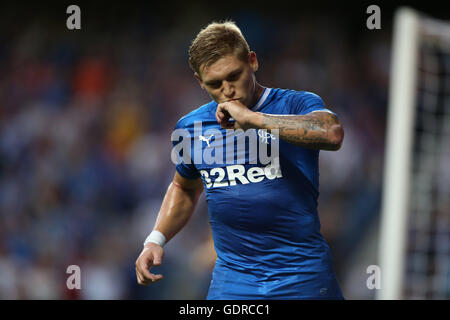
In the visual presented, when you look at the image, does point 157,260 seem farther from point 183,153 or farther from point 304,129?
point 304,129

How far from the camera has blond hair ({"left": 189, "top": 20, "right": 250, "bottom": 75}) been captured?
106 inches

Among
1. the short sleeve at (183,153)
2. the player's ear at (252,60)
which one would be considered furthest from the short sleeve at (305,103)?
the short sleeve at (183,153)

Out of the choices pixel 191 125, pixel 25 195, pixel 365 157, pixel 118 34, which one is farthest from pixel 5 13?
pixel 191 125

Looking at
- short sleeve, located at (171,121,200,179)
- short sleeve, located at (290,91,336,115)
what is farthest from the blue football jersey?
short sleeve, located at (171,121,200,179)

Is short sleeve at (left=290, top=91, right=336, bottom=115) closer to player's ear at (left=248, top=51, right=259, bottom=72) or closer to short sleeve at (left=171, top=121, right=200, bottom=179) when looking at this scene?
player's ear at (left=248, top=51, right=259, bottom=72)

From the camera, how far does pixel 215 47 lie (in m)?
2.71

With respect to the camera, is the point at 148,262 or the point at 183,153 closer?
the point at 148,262

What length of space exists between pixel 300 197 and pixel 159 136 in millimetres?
5142

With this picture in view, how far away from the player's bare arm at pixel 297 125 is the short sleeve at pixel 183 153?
745mm

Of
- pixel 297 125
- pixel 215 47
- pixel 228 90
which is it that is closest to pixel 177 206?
pixel 228 90

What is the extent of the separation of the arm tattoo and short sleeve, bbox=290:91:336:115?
0.15m

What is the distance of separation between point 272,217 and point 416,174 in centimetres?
353

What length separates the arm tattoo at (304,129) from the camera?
234 cm

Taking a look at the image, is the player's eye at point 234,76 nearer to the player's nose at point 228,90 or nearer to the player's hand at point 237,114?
the player's nose at point 228,90
